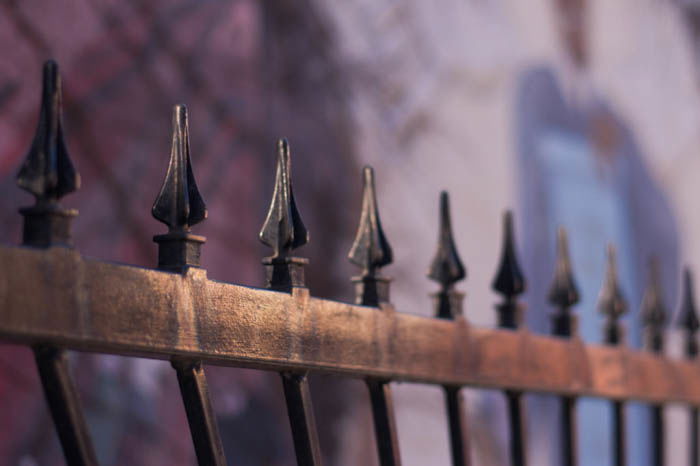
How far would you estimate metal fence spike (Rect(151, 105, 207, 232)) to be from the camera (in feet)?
2.88

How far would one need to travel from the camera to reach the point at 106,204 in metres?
1.72

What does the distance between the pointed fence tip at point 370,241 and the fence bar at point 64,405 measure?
0.42 meters

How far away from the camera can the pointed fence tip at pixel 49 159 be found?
0.78 m

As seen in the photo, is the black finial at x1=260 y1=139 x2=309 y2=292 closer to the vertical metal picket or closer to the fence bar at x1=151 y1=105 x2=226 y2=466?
the fence bar at x1=151 y1=105 x2=226 y2=466

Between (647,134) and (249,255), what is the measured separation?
8.46ft

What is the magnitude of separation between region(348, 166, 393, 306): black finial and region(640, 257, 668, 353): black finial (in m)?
0.82

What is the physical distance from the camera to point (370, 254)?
1.10 meters

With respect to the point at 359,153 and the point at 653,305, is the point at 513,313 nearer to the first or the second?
the point at 653,305

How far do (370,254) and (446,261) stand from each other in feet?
0.52

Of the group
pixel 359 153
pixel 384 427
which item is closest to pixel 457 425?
pixel 384 427

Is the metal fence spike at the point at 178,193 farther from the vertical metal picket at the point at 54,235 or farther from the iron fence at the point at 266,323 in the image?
the vertical metal picket at the point at 54,235

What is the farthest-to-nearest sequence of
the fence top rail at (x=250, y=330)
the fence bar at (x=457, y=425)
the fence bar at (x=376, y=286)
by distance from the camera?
the fence bar at (x=457, y=425) < the fence bar at (x=376, y=286) < the fence top rail at (x=250, y=330)

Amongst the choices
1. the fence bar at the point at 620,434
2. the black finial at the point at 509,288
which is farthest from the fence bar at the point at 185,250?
the fence bar at the point at 620,434

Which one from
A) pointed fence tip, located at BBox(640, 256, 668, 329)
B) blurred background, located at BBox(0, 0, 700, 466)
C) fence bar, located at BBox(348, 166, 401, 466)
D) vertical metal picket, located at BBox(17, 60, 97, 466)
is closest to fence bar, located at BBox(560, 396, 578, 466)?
pointed fence tip, located at BBox(640, 256, 668, 329)
